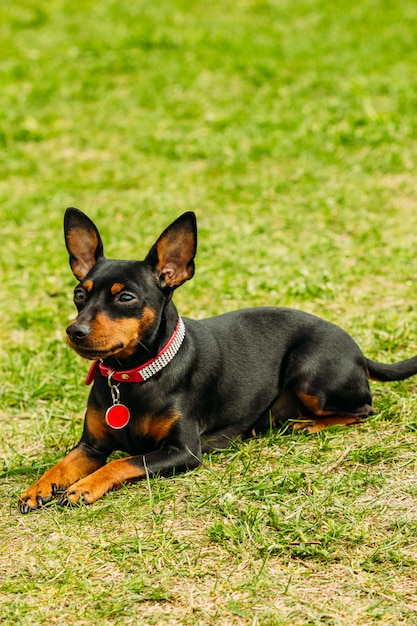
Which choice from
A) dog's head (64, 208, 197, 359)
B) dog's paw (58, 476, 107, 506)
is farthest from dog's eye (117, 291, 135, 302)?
dog's paw (58, 476, 107, 506)

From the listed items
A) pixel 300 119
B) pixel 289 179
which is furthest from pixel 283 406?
pixel 300 119

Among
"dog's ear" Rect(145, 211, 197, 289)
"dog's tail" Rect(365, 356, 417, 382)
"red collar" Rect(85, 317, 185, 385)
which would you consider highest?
"dog's ear" Rect(145, 211, 197, 289)

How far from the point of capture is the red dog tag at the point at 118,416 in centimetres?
443

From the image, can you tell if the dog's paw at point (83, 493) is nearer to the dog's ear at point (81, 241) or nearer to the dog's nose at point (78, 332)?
the dog's nose at point (78, 332)

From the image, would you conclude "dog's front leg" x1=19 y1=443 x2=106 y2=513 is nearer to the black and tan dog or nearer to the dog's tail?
the black and tan dog

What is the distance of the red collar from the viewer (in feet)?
14.5

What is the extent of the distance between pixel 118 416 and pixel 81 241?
907mm

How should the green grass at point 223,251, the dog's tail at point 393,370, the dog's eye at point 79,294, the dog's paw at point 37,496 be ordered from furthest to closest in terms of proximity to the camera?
the dog's tail at point 393,370
the dog's eye at point 79,294
the dog's paw at point 37,496
the green grass at point 223,251

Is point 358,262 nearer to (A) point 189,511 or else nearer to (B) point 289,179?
(B) point 289,179

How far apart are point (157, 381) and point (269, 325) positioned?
891mm

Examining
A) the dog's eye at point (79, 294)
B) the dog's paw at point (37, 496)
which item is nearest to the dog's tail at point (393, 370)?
the dog's eye at point (79, 294)

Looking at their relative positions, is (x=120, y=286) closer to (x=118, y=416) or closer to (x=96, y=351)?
(x=96, y=351)

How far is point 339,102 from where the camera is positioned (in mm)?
10859

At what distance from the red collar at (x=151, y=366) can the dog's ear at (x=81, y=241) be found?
517mm
